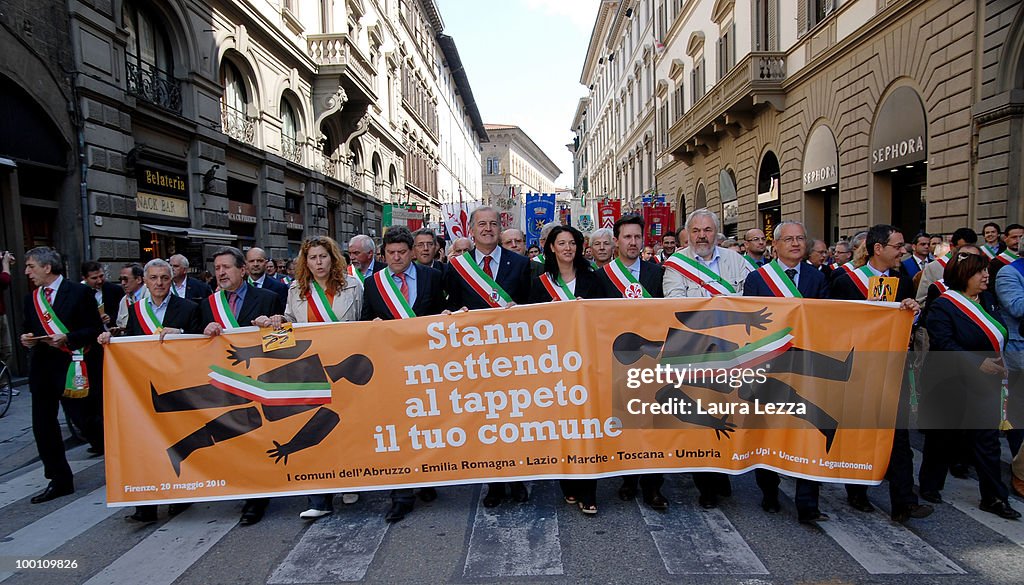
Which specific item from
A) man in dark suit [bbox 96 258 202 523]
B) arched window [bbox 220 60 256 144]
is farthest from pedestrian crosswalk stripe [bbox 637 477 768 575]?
arched window [bbox 220 60 256 144]

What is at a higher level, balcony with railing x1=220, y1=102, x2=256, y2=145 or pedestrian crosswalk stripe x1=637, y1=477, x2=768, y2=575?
balcony with railing x1=220, y1=102, x2=256, y2=145

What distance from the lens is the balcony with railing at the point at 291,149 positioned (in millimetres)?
21109

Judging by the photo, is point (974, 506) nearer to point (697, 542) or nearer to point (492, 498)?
point (697, 542)

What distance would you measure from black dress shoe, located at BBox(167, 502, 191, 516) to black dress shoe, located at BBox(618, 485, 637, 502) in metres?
3.21

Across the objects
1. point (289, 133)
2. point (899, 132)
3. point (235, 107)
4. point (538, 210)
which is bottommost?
point (538, 210)

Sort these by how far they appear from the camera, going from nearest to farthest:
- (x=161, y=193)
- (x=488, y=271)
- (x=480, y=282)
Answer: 1. (x=480, y=282)
2. (x=488, y=271)
3. (x=161, y=193)

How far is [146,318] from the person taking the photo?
4.90 metres

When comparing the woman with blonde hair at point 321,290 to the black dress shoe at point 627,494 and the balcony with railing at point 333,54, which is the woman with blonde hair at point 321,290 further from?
the balcony with railing at point 333,54

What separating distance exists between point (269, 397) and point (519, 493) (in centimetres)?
190

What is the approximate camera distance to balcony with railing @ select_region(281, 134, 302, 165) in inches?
831

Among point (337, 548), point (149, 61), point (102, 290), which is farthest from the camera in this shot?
point (149, 61)

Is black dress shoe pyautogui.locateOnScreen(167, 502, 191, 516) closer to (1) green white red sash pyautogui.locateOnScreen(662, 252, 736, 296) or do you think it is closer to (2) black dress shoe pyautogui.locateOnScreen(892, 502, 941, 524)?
(1) green white red sash pyautogui.locateOnScreen(662, 252, 736, 296)

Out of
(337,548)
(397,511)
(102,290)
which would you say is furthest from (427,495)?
(102,290)

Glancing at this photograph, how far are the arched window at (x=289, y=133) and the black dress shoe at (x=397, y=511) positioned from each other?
18486mm
